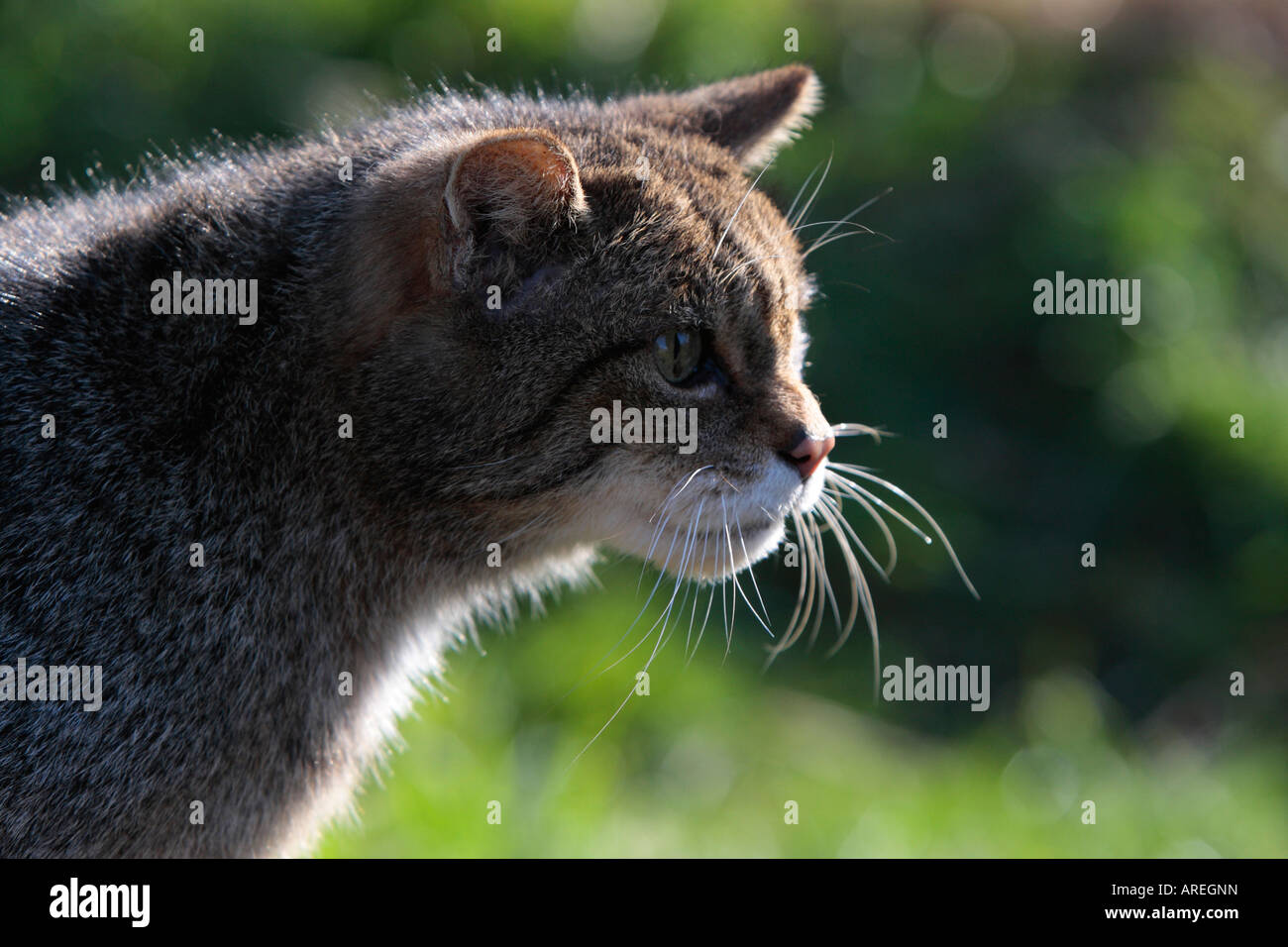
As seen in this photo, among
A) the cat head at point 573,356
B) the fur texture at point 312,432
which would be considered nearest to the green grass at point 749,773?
the fur texture at point 312,432

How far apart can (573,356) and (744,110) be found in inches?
57.1

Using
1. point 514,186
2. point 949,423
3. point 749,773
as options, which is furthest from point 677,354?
point 949,423

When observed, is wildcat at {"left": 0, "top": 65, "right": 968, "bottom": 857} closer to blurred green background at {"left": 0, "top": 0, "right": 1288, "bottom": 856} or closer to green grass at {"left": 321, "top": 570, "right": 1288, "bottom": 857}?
green grass at {"left": 321, "top": 570, "right": 1288, "bottom": 857}

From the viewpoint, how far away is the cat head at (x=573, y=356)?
3.66 meters

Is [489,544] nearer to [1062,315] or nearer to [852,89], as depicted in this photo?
[1062,315]

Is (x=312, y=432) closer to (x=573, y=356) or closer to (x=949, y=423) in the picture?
(x=573, y=356)

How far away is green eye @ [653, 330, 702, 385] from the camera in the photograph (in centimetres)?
375

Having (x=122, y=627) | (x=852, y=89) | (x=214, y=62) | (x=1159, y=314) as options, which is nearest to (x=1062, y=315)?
(x=1159, y=314)

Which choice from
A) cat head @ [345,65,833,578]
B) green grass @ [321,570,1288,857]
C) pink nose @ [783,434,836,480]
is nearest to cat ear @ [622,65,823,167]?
cat head @ [345,65,833,578]

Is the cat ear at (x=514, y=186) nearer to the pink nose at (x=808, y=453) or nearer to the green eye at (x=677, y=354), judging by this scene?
the green eye at (x=677, y=354)

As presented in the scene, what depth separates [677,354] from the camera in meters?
3.79

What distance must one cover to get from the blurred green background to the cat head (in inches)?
103

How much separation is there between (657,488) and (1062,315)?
6.79 meters

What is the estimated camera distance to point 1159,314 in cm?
970
